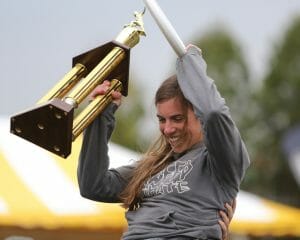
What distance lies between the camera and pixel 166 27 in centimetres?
253

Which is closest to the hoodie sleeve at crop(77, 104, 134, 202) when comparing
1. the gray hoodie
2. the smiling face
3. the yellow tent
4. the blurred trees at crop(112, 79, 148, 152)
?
the gray hoodie

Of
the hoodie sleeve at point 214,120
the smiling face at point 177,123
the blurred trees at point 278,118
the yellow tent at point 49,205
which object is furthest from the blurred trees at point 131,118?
the hoodie sleeve at point 214,120

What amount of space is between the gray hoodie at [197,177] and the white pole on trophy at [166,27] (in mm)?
29

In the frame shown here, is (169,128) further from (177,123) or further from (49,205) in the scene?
(49,205)

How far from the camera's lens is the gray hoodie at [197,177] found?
249 cm

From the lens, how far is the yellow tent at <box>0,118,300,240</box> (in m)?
5.94

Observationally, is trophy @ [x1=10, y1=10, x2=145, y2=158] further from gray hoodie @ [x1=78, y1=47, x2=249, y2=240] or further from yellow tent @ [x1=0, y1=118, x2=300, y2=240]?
yellow tent @ [x1=0, y1=118, x2=300, y2=240]

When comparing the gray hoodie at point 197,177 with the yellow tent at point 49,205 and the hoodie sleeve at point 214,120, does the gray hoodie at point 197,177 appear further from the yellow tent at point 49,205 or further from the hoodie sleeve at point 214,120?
the yellow tent at point 49,205

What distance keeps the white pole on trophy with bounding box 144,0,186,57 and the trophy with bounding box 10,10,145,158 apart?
0.38 feet

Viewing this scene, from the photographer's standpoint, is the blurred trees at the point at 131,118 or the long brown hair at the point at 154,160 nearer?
the long brown hair at the point at 154,160

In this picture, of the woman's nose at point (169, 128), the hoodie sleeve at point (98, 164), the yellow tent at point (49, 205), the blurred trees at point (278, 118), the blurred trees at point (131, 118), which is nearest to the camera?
the woman's nose at point (169, 128)

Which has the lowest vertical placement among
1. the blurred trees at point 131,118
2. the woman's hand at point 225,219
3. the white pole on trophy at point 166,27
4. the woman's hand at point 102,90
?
the woman's hand at point 225,219

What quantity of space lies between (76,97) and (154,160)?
40 cm

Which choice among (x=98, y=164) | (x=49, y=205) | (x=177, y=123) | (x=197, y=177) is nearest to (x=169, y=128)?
(x=177, y=123)
